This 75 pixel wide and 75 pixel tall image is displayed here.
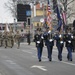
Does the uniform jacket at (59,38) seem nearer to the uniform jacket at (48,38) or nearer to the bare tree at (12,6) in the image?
the uniform jacket at (48,38)

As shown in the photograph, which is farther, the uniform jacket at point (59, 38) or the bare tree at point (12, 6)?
the bare tree at point (12, 6)

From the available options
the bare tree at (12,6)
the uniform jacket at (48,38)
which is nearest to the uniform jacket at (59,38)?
the uniform jacket at (48,38)

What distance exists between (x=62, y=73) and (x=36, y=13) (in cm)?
8991

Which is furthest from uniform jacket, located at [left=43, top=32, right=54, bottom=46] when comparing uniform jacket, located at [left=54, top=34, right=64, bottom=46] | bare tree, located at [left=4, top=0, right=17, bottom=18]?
bare tree, located at [left=4, top=0, right=17, bottom=18]

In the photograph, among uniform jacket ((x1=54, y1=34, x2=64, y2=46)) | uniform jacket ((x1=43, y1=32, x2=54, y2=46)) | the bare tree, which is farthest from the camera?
the bare tree

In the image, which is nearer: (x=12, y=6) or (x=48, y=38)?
(x=48, y=38)

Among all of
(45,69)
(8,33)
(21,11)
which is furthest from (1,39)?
(45,69)

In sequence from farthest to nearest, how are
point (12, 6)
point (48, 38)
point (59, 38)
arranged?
1. point (12, 6)
2. point (59, 38)
3. point (48, 38)

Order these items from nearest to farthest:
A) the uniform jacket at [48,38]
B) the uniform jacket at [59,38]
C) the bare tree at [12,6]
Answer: the uniform jacket at [48,38]
the uniform jacket at [59,38]
the bare tree at [12,6]

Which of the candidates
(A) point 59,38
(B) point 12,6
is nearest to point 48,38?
(A) point 59,38

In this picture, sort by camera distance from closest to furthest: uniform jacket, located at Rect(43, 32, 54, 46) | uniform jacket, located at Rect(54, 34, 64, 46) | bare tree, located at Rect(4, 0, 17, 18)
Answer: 1. uniform jacket, located at Rect(43, 32, 54, 46)
2. uniform jacket, located at Rect(54, 34, 64, 46)
3. bare tree, located at Rect(4, 0, 17, 18)

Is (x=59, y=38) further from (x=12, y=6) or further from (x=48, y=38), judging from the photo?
(x=12, y=6)

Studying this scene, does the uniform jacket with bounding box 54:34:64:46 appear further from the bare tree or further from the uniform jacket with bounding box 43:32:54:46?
the bare tree

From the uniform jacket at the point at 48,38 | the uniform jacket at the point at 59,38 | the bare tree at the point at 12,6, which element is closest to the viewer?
the uniform jacket at the point at 48,38
